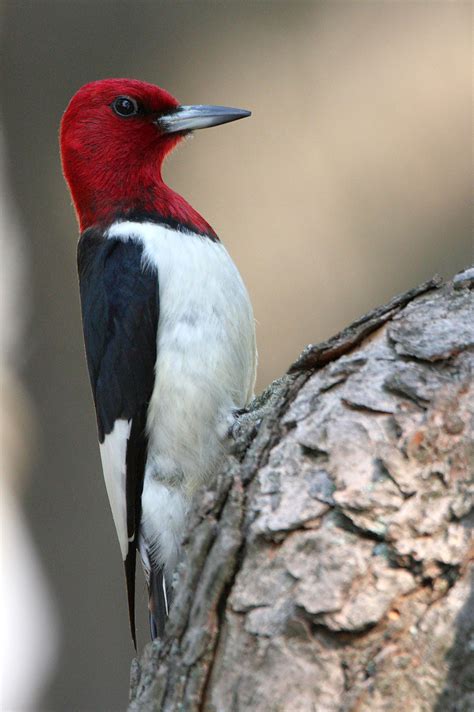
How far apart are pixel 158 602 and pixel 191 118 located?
1.67m

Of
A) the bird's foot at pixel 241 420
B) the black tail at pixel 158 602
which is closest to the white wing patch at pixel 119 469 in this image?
the black tail at pixel 158 602

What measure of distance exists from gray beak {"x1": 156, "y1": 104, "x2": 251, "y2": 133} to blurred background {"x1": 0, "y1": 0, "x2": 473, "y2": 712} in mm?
686

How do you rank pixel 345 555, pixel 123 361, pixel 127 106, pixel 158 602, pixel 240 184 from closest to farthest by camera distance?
pixel 345 555
pixel 158 602
pixel 123 361
pixel 127 106
pixel 240 184

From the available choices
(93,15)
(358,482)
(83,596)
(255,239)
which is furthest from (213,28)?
(358,482)

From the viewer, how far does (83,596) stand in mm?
4160

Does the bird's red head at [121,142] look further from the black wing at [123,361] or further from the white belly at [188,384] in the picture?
the white belly at [188,384]

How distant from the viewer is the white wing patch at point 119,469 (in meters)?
2.78

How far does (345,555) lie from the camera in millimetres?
1585

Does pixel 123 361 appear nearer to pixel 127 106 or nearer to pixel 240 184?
pixel 127 106

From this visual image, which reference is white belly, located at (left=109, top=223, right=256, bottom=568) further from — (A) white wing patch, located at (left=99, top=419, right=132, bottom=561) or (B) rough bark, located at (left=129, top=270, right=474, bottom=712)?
(B) rough bark, located at (left=129, top=270, right=474, bottom=712)

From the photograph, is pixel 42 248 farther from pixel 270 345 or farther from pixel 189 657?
pixel 189 657

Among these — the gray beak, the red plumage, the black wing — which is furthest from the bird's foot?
the gray beak

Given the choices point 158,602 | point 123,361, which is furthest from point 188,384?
point 158,602

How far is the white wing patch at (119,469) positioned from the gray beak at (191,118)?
1138 mm
